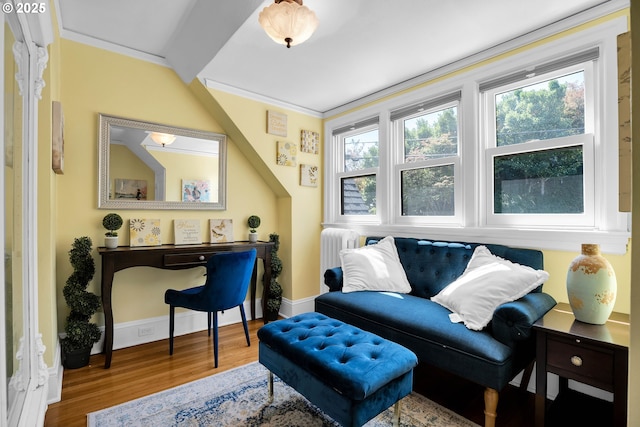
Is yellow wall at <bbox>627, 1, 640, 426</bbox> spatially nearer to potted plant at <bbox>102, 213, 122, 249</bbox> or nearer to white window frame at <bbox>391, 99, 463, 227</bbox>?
white window frame at <bbox>391, 99, 463, 227</bbox>

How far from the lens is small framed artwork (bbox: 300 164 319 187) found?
3.59m

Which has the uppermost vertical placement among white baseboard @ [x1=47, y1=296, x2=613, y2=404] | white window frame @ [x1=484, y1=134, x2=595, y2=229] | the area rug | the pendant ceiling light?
the pendant ceiling light

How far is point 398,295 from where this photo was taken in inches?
97.3

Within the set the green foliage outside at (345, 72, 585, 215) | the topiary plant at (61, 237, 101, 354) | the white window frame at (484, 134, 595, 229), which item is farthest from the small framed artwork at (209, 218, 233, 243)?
the white window frame at (484, 134, 595, 229)

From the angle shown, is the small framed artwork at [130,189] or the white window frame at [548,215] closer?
the white window frame at [548,215]

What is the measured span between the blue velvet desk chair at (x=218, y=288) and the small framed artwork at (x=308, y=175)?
1.30 meters

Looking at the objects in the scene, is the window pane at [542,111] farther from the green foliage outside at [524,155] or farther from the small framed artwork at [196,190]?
the small framed artwork at [196,190]

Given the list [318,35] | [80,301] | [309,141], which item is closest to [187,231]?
[80,301]

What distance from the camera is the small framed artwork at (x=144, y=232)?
8.91ft

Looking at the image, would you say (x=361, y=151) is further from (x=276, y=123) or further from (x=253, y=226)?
(x=253, y=226)

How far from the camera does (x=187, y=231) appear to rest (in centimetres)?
301

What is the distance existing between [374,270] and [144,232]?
202cm

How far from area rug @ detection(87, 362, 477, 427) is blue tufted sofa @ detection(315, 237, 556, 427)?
299mm

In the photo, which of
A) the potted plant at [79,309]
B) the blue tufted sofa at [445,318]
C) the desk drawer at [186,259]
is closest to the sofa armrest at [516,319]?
the blue tufted sofa at [445,318]
